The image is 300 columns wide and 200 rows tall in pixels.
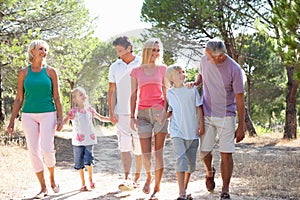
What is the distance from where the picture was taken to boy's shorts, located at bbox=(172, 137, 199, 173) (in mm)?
4219

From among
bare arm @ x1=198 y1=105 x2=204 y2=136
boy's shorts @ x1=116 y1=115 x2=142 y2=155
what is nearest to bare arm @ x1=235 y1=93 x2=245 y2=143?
bare arm @ x1=198 y1=105 x2=204 y2=136

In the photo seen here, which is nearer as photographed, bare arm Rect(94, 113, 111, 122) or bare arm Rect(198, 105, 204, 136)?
bare arm Rect(198, 105, 204, 136)

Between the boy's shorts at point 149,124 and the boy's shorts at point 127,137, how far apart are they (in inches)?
6.1

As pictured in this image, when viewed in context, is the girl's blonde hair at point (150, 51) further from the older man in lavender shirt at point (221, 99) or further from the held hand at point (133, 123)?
the held hand at point (133, 123)

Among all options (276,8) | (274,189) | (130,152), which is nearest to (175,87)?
(130,152)

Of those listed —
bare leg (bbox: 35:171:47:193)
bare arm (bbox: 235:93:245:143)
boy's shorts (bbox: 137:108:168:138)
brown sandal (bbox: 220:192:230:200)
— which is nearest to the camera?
boy's shorts (bbox: 137:108:168:138)

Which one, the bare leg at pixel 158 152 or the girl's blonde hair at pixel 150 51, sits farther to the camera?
the bare leg at pixel 158 152

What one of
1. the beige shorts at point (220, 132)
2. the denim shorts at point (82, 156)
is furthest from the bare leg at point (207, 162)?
the denim shorts at point (82, 156)

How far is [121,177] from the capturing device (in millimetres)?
6023

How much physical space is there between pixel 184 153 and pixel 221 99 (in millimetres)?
649

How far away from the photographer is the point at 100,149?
914 centimetres

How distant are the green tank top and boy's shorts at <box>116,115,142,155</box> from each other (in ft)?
2.86

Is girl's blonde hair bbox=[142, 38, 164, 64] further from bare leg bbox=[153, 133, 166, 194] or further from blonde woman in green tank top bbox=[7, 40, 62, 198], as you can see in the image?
blonde woman in green tank top bbox=[7, 40, 62, 198]

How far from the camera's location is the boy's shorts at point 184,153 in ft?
13.8
